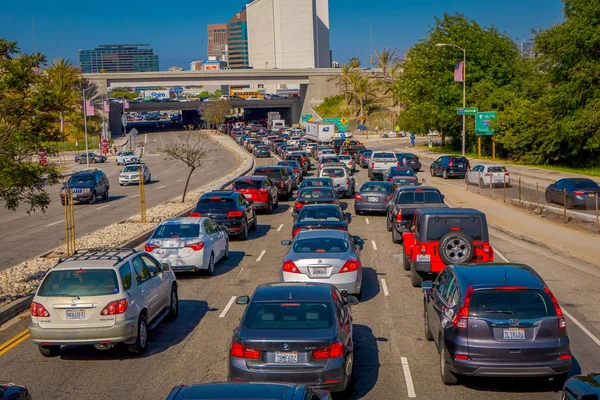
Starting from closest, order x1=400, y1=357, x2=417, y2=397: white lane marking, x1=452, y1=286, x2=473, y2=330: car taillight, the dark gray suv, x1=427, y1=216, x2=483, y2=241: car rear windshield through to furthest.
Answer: the dark gray suv < x1=452, y1=286, x2=473, y2=330: car taillight < x1=400, y1=357, x2=417, y2=397: white lane marking < x1=427, y1=216, x2=483, y2=241: car rear windshield

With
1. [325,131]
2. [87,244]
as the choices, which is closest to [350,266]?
[87,244]

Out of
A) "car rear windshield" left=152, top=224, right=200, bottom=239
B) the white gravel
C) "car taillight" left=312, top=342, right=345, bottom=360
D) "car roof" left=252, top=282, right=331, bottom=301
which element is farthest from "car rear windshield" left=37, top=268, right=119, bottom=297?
"car rear windshield" left=152, top=224, right=200, bottom=239

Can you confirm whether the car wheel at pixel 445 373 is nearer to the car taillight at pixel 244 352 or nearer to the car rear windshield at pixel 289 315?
the car rear windshield at pixel 289 315

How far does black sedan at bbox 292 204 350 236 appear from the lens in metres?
20.6

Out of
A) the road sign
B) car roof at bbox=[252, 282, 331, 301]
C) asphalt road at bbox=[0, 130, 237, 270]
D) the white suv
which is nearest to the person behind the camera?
car roof at bbox=[252, 282, 331, 301]

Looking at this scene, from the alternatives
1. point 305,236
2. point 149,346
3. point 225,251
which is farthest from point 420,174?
point 149,346

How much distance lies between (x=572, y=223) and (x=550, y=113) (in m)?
31.7

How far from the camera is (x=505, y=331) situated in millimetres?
9398

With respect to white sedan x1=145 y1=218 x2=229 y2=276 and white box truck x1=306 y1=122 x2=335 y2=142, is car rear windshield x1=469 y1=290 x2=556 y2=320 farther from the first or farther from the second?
white box truck x1=306 y1=122 x2=335 y2=142

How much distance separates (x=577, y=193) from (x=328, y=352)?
26986 mm

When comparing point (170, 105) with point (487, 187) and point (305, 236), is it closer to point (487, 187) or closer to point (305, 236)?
point (487, 187)

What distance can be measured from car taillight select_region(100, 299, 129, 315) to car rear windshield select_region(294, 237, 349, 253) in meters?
4.64

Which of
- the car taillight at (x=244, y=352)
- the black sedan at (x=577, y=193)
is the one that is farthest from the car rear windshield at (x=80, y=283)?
the black sedan at (x=577, y=193)

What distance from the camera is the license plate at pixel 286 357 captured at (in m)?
9.06
